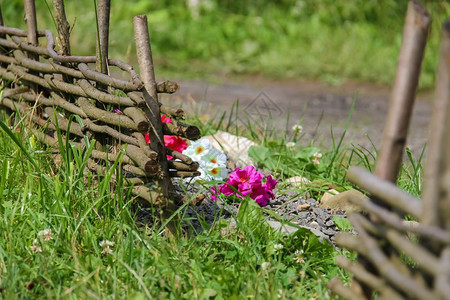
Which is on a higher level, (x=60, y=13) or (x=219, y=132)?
(x=60, y=13)

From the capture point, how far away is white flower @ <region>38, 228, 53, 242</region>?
211 cm

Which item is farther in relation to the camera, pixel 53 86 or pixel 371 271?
pixel 53 86

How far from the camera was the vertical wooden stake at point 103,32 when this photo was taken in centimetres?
252

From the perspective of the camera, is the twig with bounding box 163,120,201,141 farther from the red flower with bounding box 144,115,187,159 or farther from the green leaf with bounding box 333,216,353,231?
the green leaf with bounding box 333,216,353,231

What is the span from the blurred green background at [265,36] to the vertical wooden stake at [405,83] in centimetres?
558

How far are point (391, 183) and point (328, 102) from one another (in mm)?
4903

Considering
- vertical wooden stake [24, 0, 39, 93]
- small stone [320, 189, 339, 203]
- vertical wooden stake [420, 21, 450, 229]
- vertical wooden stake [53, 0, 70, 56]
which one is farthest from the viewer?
vertical wooden stake [24, 0, 39, 93]

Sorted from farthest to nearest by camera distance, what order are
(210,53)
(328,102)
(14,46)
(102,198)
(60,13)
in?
1. (210,53)
2. (328,102)
3. (14,46)
4. (60,13)
5. (102,198)

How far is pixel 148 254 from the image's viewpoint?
2109mm

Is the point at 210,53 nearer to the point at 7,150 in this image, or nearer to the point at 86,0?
the point at 86,0

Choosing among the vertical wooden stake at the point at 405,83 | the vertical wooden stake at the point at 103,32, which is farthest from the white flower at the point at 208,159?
the vertical wooden stake at the point at 405,83

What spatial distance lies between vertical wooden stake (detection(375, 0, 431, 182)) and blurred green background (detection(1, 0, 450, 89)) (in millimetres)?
5576

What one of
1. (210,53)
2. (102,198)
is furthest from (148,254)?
(210,53)

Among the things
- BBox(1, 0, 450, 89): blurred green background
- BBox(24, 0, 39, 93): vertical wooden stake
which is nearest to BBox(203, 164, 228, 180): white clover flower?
BBox(24, 0, 39, 93): vertical wooden stake
